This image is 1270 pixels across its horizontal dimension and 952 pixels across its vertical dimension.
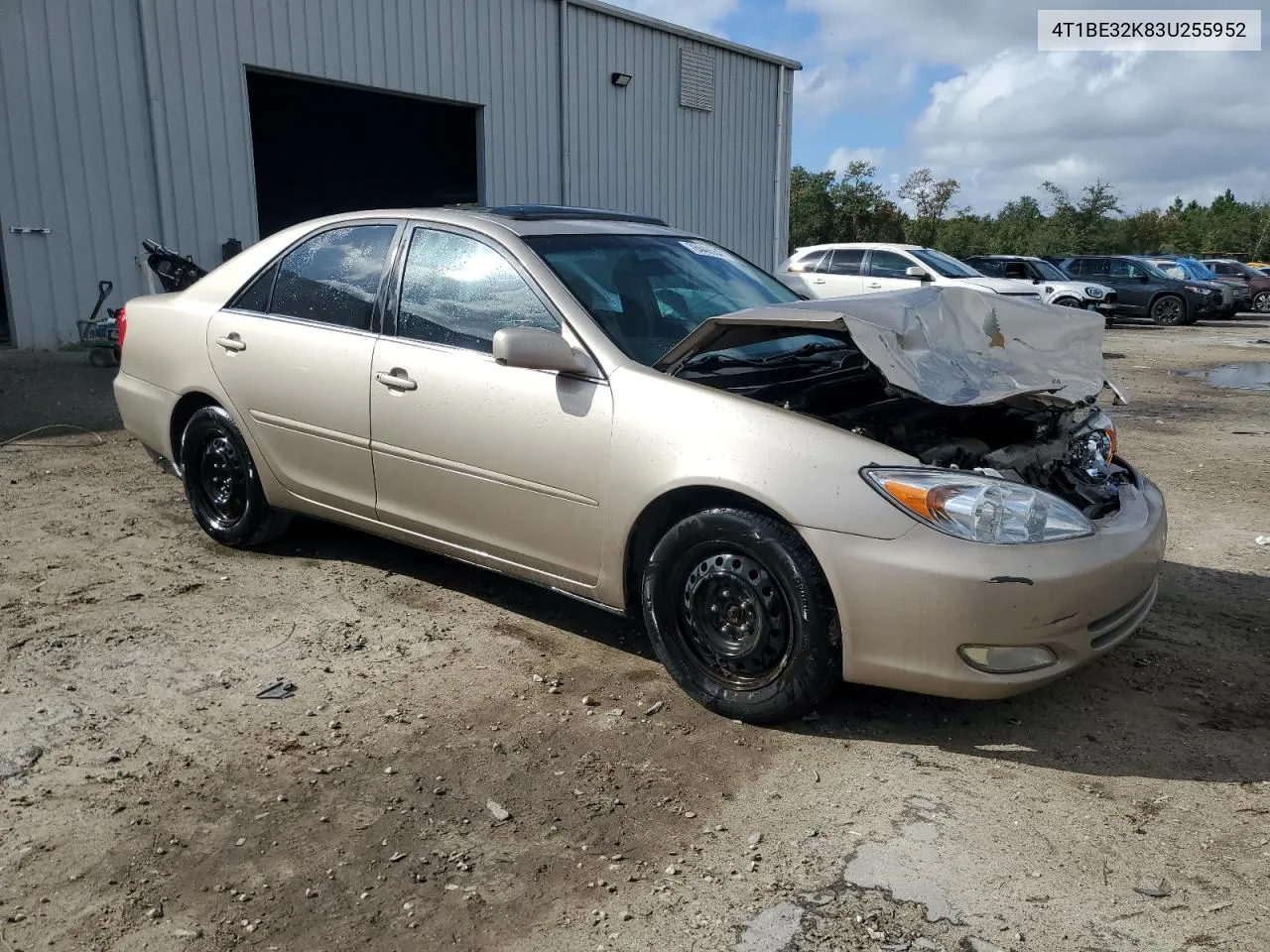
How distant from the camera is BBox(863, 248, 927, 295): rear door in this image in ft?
54.5

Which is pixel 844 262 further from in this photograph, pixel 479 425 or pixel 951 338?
pixel 479 425

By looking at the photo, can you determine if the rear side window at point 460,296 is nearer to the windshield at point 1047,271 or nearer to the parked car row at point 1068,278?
the parked car row at point 1068,278

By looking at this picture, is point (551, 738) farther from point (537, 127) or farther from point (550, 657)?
point (537, 127)

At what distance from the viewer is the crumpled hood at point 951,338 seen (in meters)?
3.36

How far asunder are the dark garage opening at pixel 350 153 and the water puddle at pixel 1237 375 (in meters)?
11.5

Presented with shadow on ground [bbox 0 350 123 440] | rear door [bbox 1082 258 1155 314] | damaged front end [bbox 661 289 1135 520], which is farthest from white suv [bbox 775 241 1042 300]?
damaged front end [bbox 661 289 1135 520]

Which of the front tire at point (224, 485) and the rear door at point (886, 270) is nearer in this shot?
the front tire at point (224, 485)

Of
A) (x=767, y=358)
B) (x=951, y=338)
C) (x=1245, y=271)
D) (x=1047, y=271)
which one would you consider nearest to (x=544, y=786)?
(x=767, y=358)

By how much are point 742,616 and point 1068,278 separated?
2316 centimetres

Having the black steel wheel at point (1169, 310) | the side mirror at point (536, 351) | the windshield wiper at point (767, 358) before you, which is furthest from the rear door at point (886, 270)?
the side mirror at point (536, 351)

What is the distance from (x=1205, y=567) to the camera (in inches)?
199

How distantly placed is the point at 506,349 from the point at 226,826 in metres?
1.68

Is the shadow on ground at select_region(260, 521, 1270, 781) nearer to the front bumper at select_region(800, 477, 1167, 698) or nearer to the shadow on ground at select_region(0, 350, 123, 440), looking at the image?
the front bumper at select_region(800, 477, 1167, 698)

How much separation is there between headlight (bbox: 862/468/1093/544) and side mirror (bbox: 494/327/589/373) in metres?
1.10
